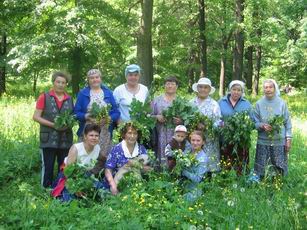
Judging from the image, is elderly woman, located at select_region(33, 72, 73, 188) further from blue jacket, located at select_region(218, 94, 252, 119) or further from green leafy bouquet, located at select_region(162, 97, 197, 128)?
blue jacket, located at select_region(218, 94, 252, 119)

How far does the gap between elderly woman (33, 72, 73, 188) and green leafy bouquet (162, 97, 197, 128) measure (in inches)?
→ 55.7

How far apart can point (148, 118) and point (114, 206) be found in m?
1.49

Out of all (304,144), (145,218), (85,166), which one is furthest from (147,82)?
(145,218)

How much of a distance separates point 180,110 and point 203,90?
19.2 inches

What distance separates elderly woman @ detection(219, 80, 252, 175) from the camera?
601 cm

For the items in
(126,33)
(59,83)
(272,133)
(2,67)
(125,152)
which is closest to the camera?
(125,152)

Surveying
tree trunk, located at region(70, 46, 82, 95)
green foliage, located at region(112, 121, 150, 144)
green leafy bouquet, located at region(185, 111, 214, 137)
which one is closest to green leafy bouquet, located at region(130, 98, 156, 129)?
green foliage, located at region(112, 121, 150, 144)

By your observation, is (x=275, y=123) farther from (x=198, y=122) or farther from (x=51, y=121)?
(x=51, y=121)

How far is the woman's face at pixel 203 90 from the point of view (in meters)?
6.00

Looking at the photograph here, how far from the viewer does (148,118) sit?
580 cm

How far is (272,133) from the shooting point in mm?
6098

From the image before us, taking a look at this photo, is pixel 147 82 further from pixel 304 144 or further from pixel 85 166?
pixel 85 166

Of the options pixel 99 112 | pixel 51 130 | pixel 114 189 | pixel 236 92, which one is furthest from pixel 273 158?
pixel 51 130

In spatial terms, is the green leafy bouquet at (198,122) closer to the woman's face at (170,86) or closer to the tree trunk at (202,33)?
the woman's face at (170,86)
